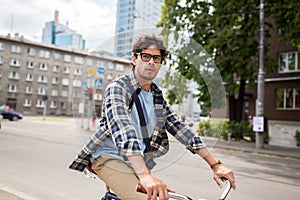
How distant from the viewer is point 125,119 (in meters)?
1.58

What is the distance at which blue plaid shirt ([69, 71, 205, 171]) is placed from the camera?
5.06 feet

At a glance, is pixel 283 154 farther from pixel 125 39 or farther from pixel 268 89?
pixel 125 39

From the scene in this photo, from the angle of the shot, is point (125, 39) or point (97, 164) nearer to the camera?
point (125, 39)

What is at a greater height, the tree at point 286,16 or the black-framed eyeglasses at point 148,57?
the tree at point 286,16

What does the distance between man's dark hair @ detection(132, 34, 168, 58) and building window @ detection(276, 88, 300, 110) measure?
884 inches

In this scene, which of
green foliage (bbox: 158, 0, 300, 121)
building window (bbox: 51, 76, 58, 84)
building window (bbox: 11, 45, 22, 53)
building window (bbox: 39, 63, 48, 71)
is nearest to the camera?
green foliage (bbox: 158, 0, 300, 121)

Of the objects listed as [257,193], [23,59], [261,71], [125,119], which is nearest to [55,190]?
[257,193]

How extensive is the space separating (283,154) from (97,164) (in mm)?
14060

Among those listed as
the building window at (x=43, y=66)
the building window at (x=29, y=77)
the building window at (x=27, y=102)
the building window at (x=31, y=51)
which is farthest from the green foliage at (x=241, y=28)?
the building window at (x=27, y=102)

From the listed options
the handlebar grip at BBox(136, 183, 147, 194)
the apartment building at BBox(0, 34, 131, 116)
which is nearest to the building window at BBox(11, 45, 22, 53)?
the apartment building at BBox(0, 34, 131, 116)

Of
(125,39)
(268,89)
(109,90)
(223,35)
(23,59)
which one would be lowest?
(109,90)

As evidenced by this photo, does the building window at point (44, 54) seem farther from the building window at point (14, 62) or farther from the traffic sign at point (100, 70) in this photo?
the traffic sign at point (100, 70)

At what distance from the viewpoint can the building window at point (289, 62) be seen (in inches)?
868

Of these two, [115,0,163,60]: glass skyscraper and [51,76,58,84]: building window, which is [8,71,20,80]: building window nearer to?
[51,76,58,84]: building window
